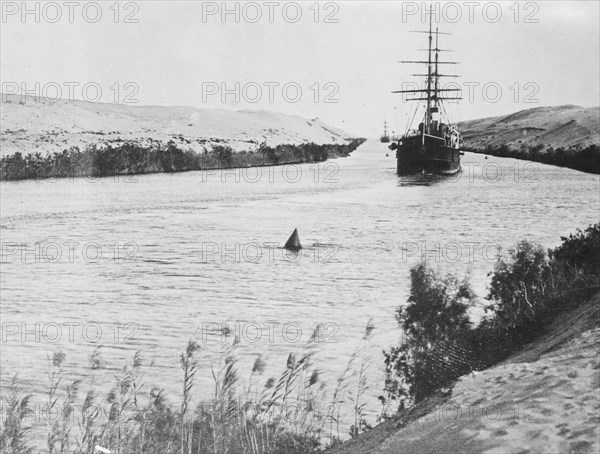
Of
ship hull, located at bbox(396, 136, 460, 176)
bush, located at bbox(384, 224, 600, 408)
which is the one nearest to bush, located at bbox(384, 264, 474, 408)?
bush, located at bbox(384, 224, 600, 408)

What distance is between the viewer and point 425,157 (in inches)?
1697

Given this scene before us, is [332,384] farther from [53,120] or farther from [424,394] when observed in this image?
[53,120]

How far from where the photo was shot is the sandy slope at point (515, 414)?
4.26 meters

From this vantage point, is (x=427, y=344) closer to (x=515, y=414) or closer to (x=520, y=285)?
(x=520, y=285)

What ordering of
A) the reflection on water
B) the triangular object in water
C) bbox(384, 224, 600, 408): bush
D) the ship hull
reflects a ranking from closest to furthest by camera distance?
bbox(384, 224, 600, 408): bush < the reflection on water < the triangular object in water < the ship hull

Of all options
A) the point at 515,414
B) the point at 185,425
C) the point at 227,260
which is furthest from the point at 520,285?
the point at 227,260

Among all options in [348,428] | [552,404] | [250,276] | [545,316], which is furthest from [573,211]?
[552,404]

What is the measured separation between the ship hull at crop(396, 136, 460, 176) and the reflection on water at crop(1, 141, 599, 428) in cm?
1328

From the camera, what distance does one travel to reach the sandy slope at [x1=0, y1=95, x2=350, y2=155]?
1838 inches

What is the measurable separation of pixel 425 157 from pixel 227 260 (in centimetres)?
2884

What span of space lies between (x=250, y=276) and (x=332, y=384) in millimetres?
A: 6230

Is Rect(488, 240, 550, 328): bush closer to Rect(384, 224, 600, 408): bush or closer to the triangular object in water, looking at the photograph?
Rect(384, 224, 600, 408): bush

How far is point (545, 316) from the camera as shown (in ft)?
32.4

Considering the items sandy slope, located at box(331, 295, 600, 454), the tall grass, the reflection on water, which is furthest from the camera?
the reflection on water
